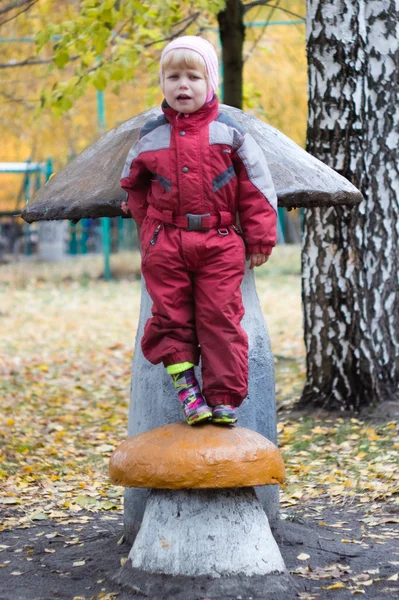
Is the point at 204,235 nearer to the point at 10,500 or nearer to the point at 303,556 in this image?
the point at 303,556

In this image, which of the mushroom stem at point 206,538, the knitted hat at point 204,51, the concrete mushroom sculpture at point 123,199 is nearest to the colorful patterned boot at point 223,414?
the mushroom stem at point 206,538

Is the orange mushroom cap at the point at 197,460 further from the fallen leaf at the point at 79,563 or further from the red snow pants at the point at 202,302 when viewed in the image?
the fallen leaf at the point at 79,563

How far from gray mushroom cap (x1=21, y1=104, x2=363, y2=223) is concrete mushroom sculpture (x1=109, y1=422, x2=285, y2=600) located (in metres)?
1.04

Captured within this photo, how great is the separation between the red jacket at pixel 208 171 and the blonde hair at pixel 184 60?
0.16m

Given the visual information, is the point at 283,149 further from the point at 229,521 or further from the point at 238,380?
the point at 229,521

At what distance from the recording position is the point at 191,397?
351 centimetres

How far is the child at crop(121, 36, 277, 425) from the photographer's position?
340 cm

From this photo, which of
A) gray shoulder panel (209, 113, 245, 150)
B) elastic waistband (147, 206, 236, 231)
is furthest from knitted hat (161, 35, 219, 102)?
elastic waistband (147, 206, 236, 231)

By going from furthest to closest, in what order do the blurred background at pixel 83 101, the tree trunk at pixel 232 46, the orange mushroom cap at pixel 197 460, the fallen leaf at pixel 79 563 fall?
1. the blurred background at pixel 83 101
2. the tree trunk at pixel 232 46
3. the fallen leaf at pixel 79 563
4. the orange mushroom cap at pixel 197 460

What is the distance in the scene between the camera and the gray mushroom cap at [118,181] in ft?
12.9

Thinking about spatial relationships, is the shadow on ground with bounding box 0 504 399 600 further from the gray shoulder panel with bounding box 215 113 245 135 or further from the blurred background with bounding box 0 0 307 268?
the blurred background with bounding box 0 0 307 268

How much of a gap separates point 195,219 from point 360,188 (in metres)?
3.07

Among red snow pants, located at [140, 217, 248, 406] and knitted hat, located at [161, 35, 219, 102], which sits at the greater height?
knitted hat, located at [161, 35, 219, 102]

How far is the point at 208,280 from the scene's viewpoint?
3410 mm
